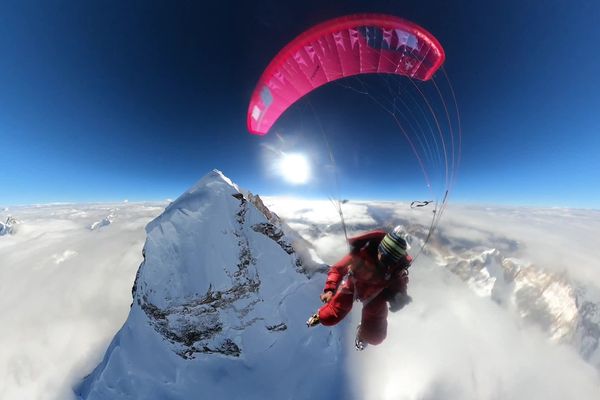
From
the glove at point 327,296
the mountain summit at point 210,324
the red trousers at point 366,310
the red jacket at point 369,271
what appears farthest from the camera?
the mountain summit at point 210,324

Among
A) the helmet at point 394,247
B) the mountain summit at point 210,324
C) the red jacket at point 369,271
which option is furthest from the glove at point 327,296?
the mountain summit at point 210,324

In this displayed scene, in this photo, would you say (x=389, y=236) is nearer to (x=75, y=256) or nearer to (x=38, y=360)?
(x=38, y=360)

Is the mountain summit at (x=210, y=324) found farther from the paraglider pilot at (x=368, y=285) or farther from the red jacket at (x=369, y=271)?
the red jacket at (x=369, y=271)

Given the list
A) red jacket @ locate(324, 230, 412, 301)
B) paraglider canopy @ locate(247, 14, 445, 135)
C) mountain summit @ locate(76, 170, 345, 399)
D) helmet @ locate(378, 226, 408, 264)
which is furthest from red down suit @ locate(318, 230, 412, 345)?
mountain summit @ locate(76, 170, 345, 399)

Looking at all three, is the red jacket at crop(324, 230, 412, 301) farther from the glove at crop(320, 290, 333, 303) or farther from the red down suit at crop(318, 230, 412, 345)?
the glove at crop(320, 290, 333, 303)

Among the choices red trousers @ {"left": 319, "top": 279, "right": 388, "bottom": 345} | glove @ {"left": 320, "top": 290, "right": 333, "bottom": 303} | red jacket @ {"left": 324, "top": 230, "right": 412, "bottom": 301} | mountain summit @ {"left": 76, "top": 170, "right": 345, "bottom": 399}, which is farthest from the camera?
mountain summit @ {"left": 76, "top": 170, "right": 345, "bottom": 399}

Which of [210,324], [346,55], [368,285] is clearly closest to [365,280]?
[368,285]

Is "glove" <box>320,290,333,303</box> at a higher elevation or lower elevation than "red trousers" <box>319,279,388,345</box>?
higher
